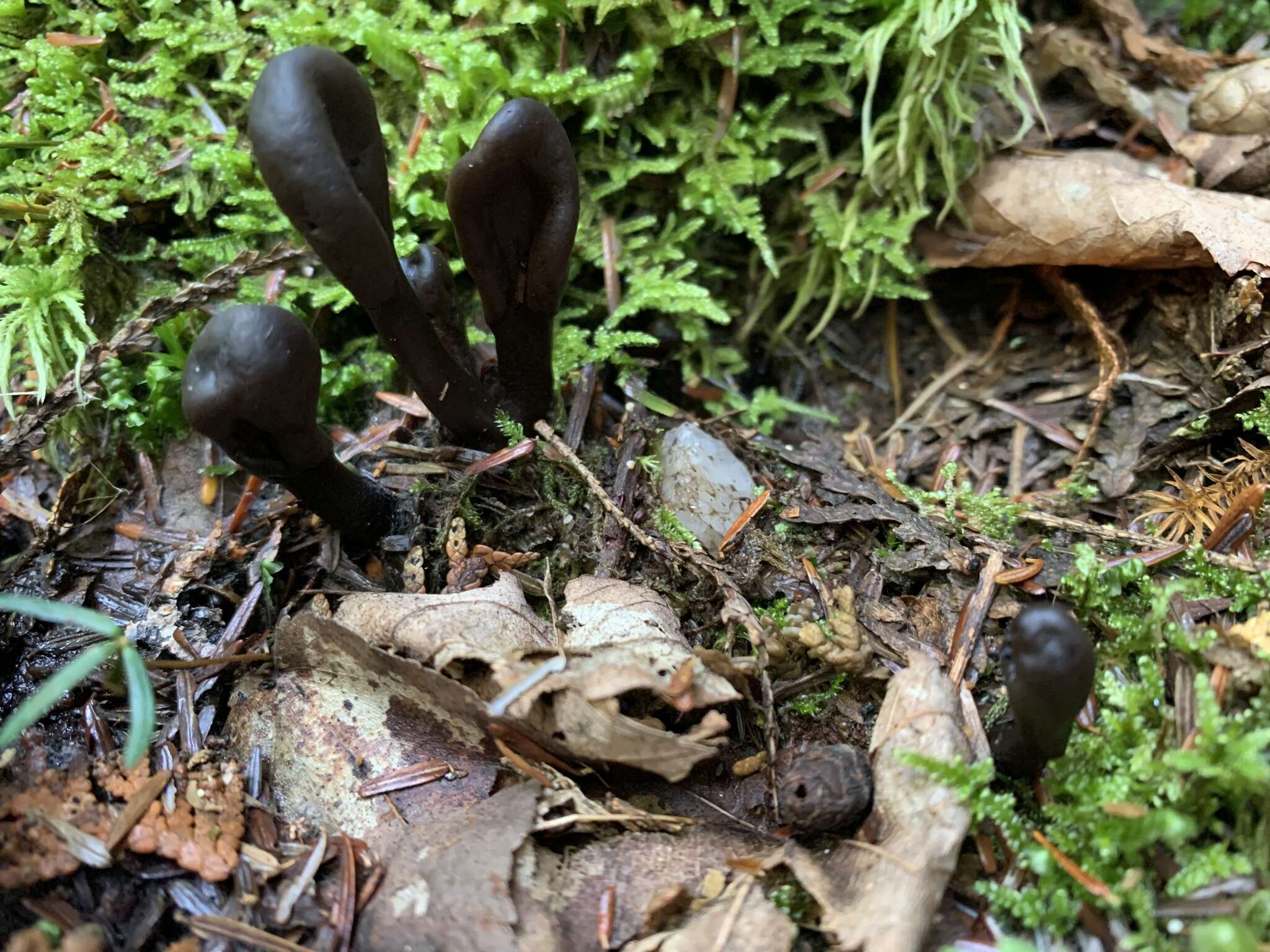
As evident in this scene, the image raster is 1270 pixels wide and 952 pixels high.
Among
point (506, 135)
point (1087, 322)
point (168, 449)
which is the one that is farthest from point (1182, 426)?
point (168, 449)

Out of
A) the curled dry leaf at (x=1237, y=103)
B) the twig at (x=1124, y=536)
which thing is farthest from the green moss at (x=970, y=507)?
the curled dry leaf at (x=1237, y=103)

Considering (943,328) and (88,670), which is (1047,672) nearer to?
(88,670)

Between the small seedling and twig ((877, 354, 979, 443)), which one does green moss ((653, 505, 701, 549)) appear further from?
the small seedling

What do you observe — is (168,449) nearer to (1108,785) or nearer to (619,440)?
(619,440)

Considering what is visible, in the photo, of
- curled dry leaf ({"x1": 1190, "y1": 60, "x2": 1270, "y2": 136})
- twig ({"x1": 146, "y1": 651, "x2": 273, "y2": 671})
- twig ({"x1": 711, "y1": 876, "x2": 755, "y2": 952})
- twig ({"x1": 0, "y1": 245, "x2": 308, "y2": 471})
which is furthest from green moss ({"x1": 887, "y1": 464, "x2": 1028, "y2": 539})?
twig ({"x1": 0, "y1": 245, "x2": 308, "y2": 471})

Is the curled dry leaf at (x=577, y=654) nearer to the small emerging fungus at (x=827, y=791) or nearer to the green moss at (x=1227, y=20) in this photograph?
the small emerging fungus at (x=827, y=791)

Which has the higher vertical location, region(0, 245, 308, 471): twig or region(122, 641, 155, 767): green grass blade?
region(0, 245, 308, 471): twig
